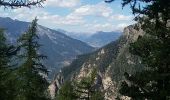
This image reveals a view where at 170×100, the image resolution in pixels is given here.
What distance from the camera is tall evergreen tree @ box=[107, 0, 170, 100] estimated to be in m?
19.7

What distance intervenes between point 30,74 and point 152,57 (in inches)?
579

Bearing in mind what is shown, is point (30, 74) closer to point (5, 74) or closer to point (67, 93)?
point (5, 74)

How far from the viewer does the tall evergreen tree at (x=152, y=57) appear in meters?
19.7

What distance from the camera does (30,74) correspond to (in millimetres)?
33094

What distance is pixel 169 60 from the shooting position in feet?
63.9

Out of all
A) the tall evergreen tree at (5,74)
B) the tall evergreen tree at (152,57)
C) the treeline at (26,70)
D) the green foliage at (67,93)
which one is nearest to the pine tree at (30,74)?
the treeline at (26,70)

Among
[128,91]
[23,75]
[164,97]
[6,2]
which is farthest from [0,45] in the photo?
[6,2]

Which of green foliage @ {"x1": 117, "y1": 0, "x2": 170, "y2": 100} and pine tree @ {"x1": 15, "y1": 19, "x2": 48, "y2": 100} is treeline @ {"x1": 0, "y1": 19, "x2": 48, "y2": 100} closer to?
pine tree @ {"x1": 15, "y1": 19, "x2": 48, "y2": 100}

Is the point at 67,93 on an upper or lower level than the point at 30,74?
lower

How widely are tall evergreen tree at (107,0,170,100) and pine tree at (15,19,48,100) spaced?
13358 mm

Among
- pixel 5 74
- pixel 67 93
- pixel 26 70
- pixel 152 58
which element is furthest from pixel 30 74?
pixel 152 58


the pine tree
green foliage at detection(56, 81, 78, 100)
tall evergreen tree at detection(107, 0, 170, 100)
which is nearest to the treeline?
the pine tree

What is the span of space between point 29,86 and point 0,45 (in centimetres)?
380

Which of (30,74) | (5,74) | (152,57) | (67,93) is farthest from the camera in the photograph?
(67,93)
